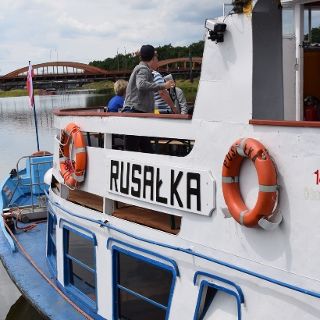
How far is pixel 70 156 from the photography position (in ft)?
22.5

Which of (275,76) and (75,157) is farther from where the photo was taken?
(75,157)

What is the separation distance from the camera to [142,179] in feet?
17.8

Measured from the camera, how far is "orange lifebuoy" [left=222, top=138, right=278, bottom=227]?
397 centimetres

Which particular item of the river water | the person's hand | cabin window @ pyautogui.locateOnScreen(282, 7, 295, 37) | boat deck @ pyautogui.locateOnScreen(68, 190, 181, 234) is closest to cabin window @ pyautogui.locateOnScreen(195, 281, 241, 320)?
boat deck @ pyautogui.locateOnScreen(68, 190, 181, 234)

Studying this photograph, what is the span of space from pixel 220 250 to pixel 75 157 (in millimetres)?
2583

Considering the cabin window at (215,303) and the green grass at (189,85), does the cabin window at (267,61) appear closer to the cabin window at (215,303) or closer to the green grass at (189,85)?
the cabin window at (215,303)

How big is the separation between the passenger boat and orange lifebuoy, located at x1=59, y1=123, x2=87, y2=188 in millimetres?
25

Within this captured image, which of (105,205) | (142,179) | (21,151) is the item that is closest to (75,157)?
(105,205)

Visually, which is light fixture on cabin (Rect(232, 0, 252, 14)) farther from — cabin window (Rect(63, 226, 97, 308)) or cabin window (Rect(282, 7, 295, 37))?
cabin window (Rect(63, 226, 97, 308))

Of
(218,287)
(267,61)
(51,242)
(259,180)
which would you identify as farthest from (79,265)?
(267,61)

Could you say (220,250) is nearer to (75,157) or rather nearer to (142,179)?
(142,179)

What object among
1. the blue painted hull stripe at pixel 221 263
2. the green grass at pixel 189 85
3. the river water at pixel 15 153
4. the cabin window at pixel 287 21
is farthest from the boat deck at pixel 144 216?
the river water at pixel 15 153

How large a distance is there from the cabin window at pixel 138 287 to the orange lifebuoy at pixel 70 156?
1.04m

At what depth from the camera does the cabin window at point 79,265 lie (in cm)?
700
